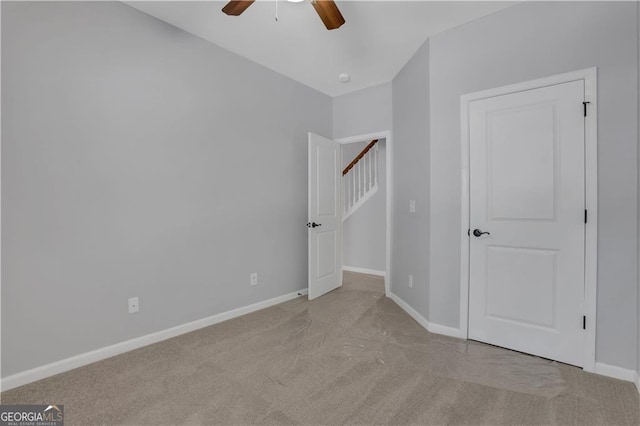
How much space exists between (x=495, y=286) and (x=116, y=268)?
3.02m

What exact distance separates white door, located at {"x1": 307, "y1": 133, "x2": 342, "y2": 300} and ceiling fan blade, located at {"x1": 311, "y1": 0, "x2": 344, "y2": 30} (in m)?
1.58

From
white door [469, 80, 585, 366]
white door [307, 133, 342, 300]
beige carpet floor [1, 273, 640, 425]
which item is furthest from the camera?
white door [307, 133, 342, 300]

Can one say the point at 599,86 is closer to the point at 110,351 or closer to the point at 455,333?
the point at 455,333

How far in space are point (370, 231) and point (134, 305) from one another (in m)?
3.57

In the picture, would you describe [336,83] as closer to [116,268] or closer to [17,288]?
[116,268]

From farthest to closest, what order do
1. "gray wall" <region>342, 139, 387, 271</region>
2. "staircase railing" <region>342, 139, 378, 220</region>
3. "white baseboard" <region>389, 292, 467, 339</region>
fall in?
"staircase railing" <region>342, 139, 378, 220</region> → "gray wall" <region>342, 139, 387, 271</region> → "white baseboard" <region>389, 292, 467, 339</region>

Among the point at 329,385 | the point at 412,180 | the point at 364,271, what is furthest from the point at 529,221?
the point at 364,271

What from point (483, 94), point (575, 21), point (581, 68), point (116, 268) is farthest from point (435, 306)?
point (116, 268)

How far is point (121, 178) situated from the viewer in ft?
7.53

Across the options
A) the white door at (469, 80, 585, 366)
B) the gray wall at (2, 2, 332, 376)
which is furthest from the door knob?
the gray wall at (2, 2, 332, 376)

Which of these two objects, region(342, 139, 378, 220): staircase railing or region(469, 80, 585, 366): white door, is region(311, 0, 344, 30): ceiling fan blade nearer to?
region(469, 80, 585, 366): white door

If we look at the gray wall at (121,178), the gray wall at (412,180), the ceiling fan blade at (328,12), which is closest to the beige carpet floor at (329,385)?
the gray wall at (121,178)

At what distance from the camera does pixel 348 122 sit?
4.09 metres

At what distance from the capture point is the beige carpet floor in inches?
63.4
